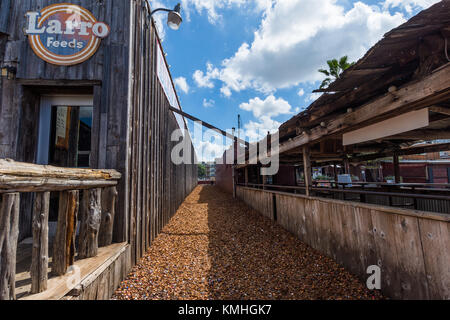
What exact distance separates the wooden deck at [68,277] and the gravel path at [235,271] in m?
0.55

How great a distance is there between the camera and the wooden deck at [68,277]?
1.74 m

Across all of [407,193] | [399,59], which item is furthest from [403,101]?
[407,193]

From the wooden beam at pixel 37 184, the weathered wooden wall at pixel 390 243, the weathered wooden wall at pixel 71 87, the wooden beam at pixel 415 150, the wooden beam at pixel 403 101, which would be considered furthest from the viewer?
the wooden beam at pixel 415 150

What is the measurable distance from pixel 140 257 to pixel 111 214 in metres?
1.24

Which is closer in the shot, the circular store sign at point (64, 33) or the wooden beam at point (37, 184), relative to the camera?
the wooden beam at point (37, 184)

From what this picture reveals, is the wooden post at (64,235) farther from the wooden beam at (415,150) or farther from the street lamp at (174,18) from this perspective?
the wooden beam at (415,150)

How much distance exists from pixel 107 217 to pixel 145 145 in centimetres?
173

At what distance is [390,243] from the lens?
268cm

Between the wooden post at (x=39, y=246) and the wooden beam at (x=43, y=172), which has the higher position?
the wooden beam at (x=43, y=172)

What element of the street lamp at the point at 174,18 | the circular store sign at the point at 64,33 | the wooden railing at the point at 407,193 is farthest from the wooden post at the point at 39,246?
the street lamp at the point at 174,18

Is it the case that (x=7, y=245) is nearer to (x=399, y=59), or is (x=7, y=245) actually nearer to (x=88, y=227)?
(x=88, y=227)

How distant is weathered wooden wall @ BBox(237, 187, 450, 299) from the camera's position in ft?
7.12
